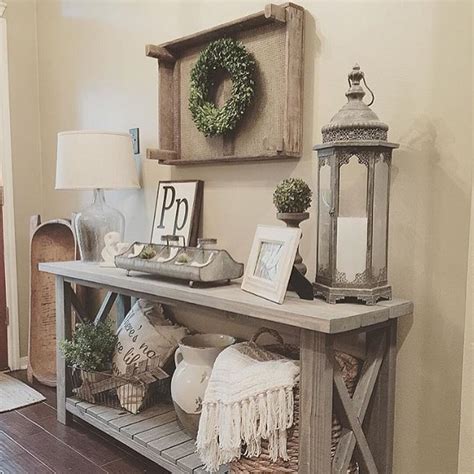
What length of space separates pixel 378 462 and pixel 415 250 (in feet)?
2.20

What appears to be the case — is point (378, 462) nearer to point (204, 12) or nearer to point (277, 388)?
point (277, 388)

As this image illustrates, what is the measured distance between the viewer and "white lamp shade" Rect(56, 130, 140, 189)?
2279 mm

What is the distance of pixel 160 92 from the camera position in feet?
7.54

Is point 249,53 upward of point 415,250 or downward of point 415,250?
upward

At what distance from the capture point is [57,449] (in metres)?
2.21

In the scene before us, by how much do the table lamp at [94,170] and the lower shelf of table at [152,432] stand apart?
0.68 meters

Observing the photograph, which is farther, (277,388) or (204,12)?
(204,12)

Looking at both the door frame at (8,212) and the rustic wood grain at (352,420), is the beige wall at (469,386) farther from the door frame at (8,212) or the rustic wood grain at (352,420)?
the door frame at (8,212)

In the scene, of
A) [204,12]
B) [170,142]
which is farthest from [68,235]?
[204,12]

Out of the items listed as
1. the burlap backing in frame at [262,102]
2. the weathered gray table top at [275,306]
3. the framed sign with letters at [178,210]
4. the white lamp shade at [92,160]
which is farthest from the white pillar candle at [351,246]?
the white lamp shade at [92,160]

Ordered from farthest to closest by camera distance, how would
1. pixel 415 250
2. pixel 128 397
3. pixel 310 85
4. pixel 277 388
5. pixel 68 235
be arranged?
pixel 68 235
pixel 128 397
pixel 310 85
pixel 415 250
pixel 277 388

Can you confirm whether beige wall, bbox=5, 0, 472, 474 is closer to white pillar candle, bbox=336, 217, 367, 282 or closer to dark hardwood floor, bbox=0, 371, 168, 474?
white pillar candle, bbox=336, 217, 367, 282

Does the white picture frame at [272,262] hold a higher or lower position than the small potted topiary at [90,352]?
higher

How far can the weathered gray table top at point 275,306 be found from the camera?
135 cm
